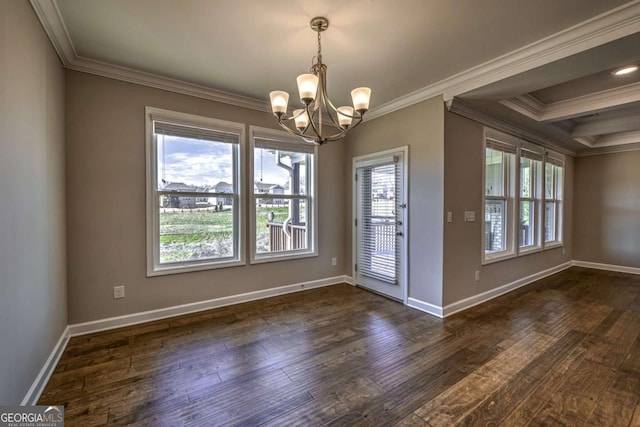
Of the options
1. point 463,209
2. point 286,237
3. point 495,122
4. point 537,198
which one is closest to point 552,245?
point 537,198

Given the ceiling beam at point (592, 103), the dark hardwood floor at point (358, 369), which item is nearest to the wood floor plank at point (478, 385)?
the dark hardwood floor at point (358, 369)

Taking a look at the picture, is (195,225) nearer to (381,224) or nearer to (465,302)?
(381,224)

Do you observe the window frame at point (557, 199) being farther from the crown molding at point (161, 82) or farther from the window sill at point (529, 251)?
the crown molding at point (161, 82)

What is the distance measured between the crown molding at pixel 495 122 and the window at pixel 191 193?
259 centimetres

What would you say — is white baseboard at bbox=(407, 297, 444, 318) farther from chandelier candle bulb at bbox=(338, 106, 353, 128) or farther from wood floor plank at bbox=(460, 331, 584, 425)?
chandelier candle bulb at bbox=(338, 106, 353, 128)

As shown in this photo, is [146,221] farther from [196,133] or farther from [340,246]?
[340,246]

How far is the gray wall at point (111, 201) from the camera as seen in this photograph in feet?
8.75

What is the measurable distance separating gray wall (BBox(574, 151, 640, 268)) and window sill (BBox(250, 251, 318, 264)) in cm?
586

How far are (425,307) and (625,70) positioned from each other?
3116mm

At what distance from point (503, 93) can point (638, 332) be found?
2749mm

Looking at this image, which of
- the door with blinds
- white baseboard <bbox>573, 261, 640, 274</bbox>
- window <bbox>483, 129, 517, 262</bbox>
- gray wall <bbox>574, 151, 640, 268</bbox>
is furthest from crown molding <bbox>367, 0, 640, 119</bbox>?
white baseboard <bbox>573, 261, 640, 274</bbox>

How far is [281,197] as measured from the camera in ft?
12.9

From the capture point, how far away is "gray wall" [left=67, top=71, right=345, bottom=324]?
267 cm

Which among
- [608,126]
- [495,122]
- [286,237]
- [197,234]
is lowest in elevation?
[286,237]
